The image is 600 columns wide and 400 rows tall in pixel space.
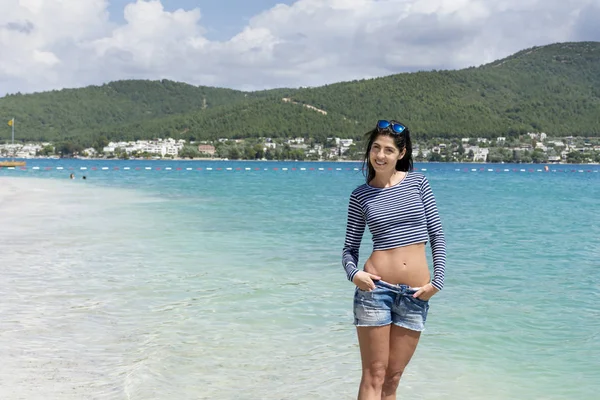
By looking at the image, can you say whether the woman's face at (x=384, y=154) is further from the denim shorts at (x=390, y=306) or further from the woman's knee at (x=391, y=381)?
the woman's knee at (x=391, y=381)

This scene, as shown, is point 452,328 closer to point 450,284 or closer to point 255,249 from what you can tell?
point 450,284

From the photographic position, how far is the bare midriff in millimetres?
Answer: 3527

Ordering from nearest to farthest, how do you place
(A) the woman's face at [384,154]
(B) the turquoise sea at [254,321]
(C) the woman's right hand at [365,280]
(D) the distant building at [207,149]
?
(C) the woman's right hand at [365,280] → (A) the woman's face at [384,154] → (B) the turquoise sea at [254,321] → (D) the distant building at [207,149]

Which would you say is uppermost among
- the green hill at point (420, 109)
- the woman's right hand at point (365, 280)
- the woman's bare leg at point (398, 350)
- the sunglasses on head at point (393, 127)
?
the green hill at point (420, 109)

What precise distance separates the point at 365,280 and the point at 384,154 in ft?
2.18

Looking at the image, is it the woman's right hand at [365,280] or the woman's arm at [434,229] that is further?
the woman's arm at [434,229]

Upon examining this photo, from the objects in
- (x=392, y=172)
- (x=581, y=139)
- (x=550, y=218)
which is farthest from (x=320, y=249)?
(x=581, y=139)

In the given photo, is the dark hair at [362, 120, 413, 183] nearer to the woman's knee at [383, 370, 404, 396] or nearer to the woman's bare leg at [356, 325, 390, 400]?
the woman's bare leg at [356, 325, 390, 400]

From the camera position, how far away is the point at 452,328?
795 cm

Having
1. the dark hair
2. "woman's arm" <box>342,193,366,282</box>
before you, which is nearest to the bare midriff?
"woman's arm" <box>342,193,366,282</box>

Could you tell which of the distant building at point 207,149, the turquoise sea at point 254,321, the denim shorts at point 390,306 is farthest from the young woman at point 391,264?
the distant building at point 207,149

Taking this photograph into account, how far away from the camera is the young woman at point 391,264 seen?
3506 mm

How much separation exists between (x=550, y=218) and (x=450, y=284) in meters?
17.5

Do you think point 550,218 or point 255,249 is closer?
point 255,249
